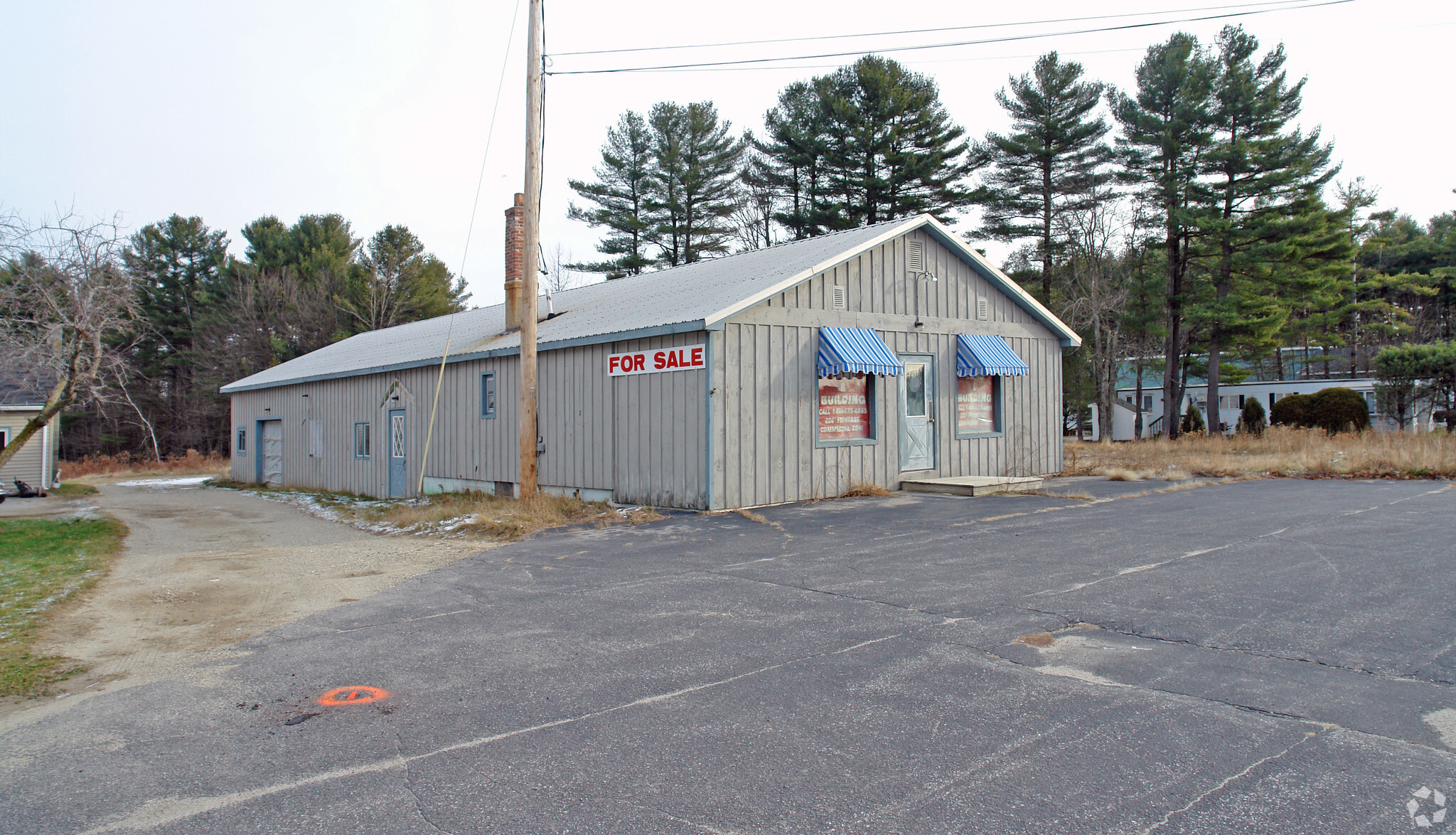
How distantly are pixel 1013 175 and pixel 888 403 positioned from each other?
24.8 metres

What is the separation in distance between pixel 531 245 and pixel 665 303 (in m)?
2.68

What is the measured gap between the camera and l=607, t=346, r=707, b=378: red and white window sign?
12055 mm

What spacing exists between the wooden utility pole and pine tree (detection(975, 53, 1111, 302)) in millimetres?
25208

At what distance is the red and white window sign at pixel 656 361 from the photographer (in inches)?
475

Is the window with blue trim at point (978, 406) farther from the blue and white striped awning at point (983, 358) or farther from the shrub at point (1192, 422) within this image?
the shrub at point (1192, 422)

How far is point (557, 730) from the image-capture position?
3.98m

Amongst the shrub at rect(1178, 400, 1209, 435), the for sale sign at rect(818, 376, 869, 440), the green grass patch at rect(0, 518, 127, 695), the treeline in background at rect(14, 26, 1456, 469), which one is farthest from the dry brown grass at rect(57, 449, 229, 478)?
the shrub at rect(1178, 400, 1209, 435)

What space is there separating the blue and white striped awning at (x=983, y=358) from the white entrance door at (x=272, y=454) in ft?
66.2

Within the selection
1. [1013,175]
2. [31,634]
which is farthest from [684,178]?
[31,634]

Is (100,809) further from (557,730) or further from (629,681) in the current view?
(629,681)

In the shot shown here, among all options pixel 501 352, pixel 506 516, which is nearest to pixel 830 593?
pixel 506 516

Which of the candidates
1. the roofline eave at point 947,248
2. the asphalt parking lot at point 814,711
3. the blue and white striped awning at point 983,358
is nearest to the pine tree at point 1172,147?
the roofline eave at point 947,248

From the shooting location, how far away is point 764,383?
12.5 metres

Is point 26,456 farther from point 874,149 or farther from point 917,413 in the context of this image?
point 874,149
